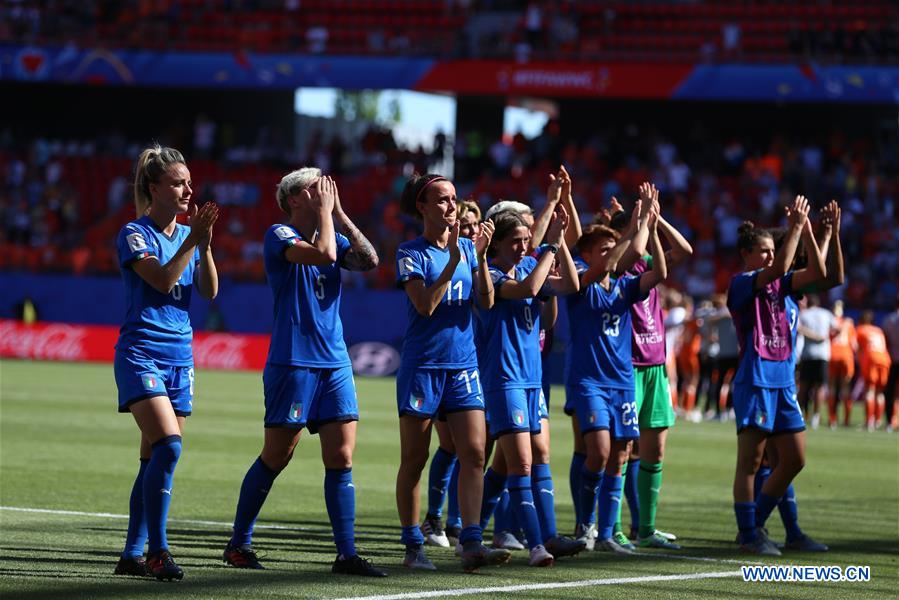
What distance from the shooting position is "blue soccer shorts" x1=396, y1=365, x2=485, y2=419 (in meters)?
8.45

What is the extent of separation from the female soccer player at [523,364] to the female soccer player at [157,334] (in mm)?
1783

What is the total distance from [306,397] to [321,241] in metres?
0.84

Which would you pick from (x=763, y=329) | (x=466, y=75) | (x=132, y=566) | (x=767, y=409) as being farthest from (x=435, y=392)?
(x=466, y=75)

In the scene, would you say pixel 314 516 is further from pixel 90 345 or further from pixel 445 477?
pixel 90 345

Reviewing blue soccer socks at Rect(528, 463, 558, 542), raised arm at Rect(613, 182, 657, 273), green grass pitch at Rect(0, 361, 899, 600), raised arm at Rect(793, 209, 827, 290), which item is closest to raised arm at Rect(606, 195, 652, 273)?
raised arm at Rect(613, 182, 657, 273)

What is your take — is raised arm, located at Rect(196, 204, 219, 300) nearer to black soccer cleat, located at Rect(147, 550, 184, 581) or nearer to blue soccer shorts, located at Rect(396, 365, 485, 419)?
blue soccer shorts, located at Rect(396, 365, 485, 419)

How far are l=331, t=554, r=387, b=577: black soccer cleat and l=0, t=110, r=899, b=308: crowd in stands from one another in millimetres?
23579

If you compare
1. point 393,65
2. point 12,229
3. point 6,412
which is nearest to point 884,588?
point 6,412

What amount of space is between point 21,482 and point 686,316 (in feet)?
42.8

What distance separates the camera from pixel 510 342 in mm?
8969

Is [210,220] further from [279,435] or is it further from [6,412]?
[6,412]

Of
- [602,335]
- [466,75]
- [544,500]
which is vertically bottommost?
[544,500]

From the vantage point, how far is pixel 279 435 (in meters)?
8.20

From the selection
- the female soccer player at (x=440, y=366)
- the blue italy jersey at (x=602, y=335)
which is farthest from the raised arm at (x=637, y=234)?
the female soccer player at (x=440, y=366)
